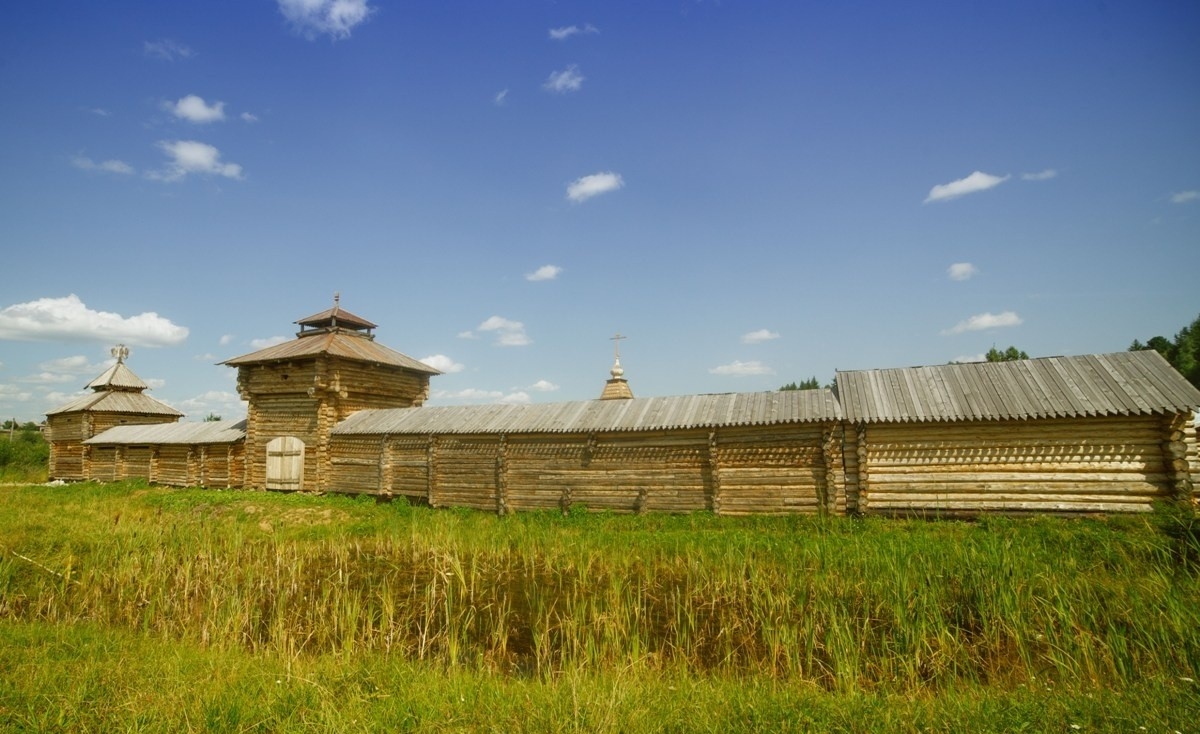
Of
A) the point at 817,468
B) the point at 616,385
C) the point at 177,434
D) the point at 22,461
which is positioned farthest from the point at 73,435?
the point at 817,468

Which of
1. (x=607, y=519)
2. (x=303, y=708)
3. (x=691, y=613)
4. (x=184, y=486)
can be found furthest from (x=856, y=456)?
(x=184, y=486)

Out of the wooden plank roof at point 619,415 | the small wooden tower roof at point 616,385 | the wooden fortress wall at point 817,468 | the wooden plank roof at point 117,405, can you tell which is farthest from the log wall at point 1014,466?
the wooden plank roof at point 117,405

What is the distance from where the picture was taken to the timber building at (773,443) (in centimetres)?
1238

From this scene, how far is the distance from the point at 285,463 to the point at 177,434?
9.37 meters

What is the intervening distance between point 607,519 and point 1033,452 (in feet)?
31.5

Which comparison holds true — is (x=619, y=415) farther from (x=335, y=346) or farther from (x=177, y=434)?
(x=177, y=434)

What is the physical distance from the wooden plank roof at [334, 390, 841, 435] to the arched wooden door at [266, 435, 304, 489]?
1.98 m

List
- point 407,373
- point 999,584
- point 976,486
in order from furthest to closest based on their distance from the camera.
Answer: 1. point 407,373
2. point 976,486
3. point 999,584

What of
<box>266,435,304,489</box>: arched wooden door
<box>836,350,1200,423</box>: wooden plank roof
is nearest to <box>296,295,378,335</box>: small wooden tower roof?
<box>266,435,304,489</box>: arched wooden door

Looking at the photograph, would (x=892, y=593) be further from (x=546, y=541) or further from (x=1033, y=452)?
(x=1033, y=452)

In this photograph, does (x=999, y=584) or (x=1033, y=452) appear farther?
(x=1033, y=452)

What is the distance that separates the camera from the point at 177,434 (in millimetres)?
26453

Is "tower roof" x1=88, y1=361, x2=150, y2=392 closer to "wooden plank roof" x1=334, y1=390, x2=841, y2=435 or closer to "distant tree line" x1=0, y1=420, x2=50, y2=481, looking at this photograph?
"distant tree line" x1=0, y1=420, x2=50, y2=481

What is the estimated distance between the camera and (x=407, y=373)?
80.6ft
